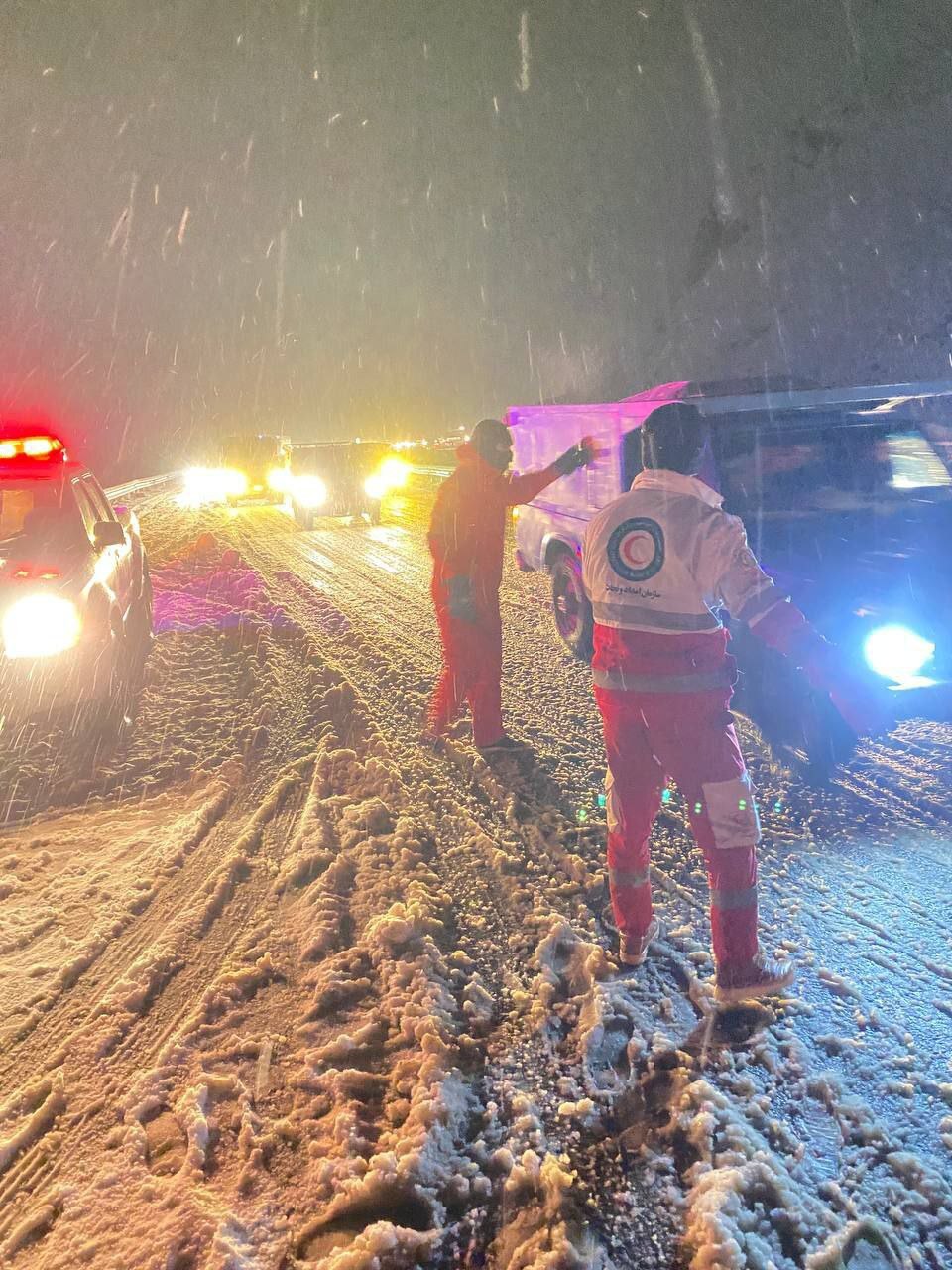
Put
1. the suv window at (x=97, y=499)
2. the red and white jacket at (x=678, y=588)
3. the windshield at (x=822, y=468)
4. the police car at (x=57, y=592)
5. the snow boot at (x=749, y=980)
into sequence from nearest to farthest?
the red and white jacket at (x=678, y=588), the snow boot at (x=749, y=980), the police car at (x=57, y=592), the windshield at (x=822, y=468), the suv window at (x=97, y=499)

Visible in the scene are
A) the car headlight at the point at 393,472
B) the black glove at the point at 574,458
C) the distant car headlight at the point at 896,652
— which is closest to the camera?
the distant car headlight at the point at 896,652

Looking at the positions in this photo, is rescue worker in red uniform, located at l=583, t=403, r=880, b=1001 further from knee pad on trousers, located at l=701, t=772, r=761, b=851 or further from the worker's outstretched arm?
the worker's outstretched arm

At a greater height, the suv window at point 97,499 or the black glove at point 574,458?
the suv window at point 97,499

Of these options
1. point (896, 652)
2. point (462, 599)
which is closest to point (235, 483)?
point (462, 599)

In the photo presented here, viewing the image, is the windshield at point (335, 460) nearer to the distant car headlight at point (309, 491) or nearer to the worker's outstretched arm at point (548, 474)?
the distant car headlight at point (309, 491)

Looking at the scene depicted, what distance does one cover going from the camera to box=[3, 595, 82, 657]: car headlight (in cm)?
452

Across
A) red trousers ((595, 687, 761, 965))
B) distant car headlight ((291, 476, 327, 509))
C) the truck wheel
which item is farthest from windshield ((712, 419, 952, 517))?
distant car headlight ((291, 476, 327, 509))

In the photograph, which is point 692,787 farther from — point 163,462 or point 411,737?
point 163,462

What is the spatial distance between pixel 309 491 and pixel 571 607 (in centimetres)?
1187

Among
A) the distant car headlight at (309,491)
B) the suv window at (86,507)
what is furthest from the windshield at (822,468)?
the distant car headlight at (309,491)

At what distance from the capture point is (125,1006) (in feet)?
8.76

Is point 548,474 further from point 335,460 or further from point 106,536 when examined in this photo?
point 335,460

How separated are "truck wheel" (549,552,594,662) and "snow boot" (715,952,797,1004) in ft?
12.7

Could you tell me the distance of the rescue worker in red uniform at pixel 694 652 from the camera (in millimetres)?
2398
